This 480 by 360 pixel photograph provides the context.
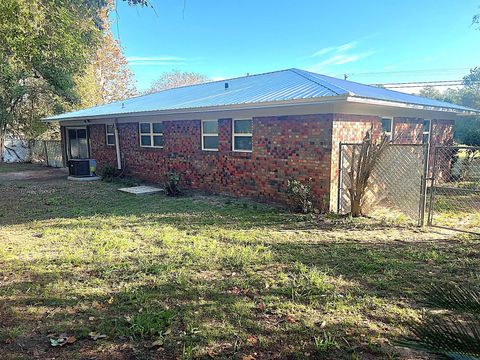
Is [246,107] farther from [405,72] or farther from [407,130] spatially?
[405,72]

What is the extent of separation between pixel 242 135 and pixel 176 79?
4686cm

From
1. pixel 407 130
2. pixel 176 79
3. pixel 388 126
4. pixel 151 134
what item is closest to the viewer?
pixel 388 126

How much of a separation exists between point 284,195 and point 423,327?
23.7 ft

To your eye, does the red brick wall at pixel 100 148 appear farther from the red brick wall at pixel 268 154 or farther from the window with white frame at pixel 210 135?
the window with white frame at pixel 210 135

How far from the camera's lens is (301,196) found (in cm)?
795

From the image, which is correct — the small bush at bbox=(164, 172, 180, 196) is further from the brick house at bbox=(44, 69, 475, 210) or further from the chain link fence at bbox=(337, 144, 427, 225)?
the chain link fence at bbox=(337, 144, 427, 225)

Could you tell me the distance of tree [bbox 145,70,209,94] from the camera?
52.2m

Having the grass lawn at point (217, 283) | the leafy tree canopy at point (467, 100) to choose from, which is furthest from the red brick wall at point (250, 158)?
the leafy tree canopy at point (467, 100)

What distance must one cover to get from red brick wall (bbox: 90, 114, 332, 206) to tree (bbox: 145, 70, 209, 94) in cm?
4088

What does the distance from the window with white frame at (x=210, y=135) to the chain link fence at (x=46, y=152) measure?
40.4 ft

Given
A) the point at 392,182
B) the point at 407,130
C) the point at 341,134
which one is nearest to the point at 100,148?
the point at 341,134

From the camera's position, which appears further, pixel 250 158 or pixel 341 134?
pixel 250 158

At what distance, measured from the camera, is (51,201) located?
9477 millimetres

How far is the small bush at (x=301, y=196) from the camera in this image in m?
7.92
